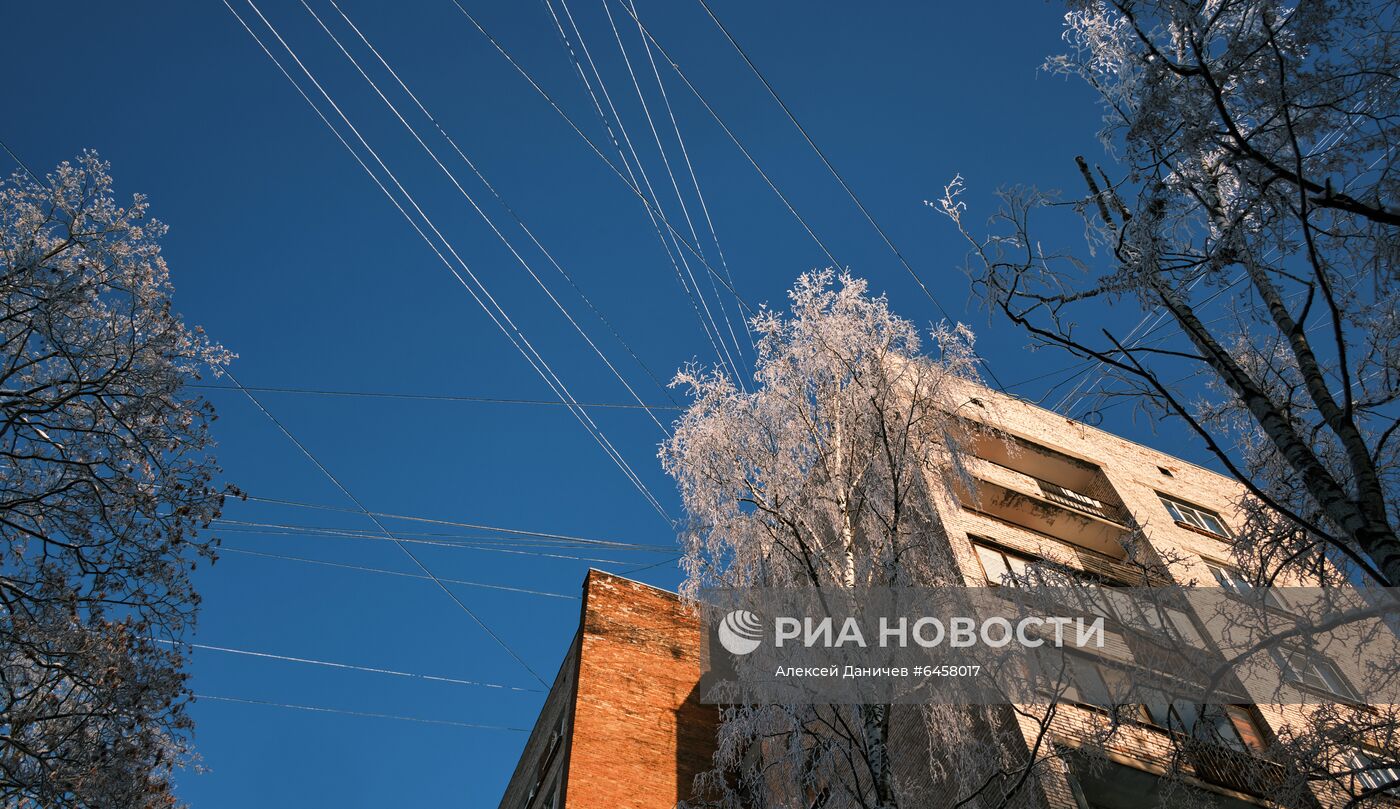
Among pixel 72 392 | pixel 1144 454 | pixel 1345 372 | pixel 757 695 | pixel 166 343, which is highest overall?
pixel 1144 454

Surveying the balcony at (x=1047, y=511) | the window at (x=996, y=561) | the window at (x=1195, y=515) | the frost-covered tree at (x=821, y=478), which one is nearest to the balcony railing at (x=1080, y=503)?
the balcony at (x=1047, y=511)

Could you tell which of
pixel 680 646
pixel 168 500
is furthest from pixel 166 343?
pixel 680 646

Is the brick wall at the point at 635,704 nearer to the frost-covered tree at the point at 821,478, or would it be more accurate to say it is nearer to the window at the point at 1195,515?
the frost-covered tree at the point at 821,478

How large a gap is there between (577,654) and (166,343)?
36.3 feet

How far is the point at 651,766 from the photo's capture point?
16312 mm

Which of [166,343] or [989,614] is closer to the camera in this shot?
[166,343]

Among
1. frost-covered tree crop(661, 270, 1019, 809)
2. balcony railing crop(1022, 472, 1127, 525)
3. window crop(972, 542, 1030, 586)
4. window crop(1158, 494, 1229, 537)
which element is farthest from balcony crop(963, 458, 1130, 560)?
frost-covered tree crop(661, 270, 1019, 809)

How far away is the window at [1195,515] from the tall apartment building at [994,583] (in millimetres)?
37

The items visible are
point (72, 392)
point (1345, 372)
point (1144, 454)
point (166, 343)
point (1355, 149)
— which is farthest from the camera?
point (1144, 454)

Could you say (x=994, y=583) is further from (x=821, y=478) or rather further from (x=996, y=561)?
(x=821, y=478)

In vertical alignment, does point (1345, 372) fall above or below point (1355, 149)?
below

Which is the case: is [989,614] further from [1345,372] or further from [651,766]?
[651,766]

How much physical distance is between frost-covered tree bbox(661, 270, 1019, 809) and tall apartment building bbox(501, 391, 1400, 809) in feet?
5.56

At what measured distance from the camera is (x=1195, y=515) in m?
20.6
